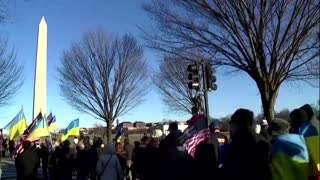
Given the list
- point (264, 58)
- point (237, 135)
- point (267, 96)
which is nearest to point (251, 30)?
point (264, 58)

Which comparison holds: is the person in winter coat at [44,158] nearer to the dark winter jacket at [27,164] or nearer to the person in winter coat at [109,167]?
the dark winter jacket at [27,164]

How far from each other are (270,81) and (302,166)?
11.8 metres

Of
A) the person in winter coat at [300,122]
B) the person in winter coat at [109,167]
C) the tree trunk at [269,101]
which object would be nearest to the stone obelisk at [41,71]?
the tree trunk at [269,101]

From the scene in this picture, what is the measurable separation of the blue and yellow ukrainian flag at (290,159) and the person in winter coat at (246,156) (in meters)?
0.10

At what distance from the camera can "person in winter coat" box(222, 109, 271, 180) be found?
5.27 meters

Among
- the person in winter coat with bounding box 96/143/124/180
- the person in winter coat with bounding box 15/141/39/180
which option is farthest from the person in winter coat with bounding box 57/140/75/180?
the person in winter coat with bounding box 96/143/124/180

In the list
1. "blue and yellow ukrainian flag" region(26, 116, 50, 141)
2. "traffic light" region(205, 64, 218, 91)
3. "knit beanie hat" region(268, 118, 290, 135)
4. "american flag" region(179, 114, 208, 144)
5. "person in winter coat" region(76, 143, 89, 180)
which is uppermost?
"traffic light" region(205, 64, 218, 91)

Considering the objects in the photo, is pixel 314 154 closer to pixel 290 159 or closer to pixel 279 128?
pixel 290 159

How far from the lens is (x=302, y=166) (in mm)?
5223

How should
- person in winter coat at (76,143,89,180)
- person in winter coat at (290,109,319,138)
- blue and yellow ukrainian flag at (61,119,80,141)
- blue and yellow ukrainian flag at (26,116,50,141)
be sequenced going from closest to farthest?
person in winter coat at (290,109,319,138)
person in winter coat at (76,143,89,180)
blue and yellow ukrainian flag at (26,116,50,141)
blue and yellow ukrainian flag at (61,119,80,141)

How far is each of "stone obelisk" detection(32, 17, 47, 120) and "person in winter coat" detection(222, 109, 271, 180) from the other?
3786 cm

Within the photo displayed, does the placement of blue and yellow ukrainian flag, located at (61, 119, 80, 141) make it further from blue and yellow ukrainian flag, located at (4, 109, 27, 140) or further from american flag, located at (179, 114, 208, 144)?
american flag, located at (179, 114, 208, 144)

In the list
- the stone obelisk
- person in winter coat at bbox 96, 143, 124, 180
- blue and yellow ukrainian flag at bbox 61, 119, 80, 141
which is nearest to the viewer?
person in winter coat at bbox 96, 143, 124, 180

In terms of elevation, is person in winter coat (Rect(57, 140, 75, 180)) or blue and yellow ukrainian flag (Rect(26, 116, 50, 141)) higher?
blue and yellow ukrainian flag (Rect(26, 116, 50, 141))
